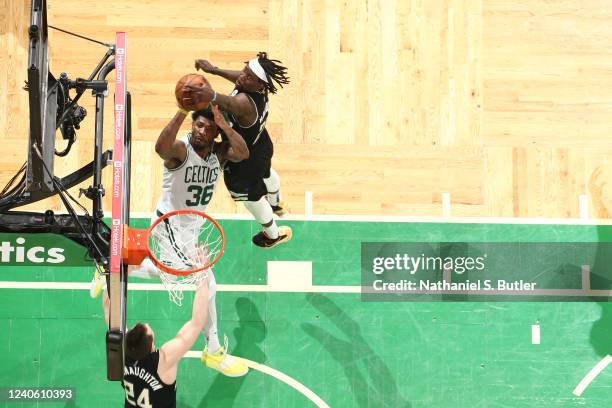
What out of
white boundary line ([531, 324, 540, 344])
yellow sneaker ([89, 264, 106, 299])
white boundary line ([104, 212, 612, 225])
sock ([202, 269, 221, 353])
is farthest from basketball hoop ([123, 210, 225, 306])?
white boundary line ([531, 324, 540, 344])

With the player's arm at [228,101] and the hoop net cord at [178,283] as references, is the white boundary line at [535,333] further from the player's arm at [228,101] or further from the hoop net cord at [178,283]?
the player's arm at [228,101]

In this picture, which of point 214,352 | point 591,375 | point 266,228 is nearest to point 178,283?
point 214,352

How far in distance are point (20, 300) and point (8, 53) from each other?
2.53 meters

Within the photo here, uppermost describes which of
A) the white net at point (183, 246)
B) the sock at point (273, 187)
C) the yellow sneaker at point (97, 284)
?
the sock at point (273, 187)

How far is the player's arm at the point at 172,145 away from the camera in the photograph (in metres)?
6.63

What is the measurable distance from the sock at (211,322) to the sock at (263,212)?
663 millimetres

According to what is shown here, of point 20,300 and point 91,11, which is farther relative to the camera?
point 91,11

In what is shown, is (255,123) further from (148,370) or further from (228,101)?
(148,370)

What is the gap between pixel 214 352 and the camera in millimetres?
7703

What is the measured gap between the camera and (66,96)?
6.53 metres

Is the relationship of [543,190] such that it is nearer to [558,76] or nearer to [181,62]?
[558,76]

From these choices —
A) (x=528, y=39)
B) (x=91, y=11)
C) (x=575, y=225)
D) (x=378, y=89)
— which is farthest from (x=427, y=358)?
(x=91, y=11)

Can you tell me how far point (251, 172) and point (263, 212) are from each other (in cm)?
46

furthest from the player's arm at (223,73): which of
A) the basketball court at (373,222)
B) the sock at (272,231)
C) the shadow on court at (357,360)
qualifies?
the shadow on court at (357,360)
